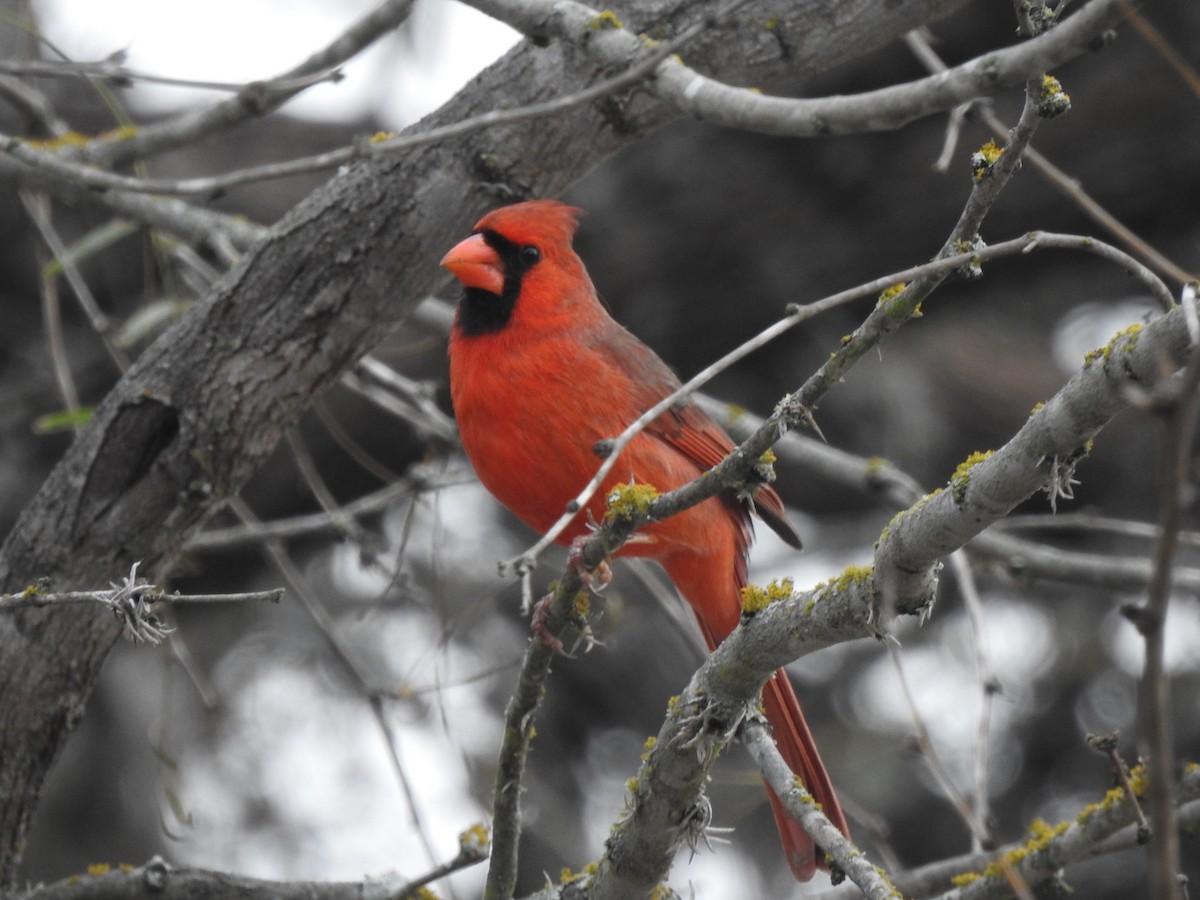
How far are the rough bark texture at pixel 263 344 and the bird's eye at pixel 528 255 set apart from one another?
1.56ft

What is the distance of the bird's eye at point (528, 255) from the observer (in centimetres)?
343

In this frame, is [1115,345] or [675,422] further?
[675,422]

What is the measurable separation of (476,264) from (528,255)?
262 mm

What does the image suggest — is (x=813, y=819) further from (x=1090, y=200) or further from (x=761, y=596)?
(x=1090, y=200)

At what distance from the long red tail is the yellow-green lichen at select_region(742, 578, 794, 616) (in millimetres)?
810

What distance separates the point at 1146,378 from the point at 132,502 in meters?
1.95

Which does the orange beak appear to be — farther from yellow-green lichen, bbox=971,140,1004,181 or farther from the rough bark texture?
yellow-green lichen, bbox=971,140,1004,181

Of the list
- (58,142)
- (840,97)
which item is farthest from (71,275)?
(840,97)

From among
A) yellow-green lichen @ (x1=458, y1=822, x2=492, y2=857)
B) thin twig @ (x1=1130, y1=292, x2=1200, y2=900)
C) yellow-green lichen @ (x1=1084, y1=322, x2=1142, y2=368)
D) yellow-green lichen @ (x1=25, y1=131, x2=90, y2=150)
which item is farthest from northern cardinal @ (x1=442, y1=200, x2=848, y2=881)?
thin twig @ (x1=1130, y1=292, x2=1200, y2=900)

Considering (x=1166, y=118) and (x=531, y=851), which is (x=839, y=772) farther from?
(x=1166, y=118)

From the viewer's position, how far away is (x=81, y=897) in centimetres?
272

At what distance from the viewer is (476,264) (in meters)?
3.22

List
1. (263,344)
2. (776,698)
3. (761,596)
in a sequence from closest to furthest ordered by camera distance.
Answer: (761,596) → (263,344) → (776,698)

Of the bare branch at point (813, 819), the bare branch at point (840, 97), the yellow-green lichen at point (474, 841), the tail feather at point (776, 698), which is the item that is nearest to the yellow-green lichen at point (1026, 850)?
the bare branch at point (813, 819)
